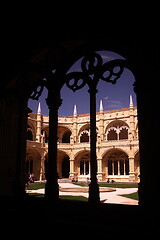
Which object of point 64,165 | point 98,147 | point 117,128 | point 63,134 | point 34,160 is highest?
point 117,128

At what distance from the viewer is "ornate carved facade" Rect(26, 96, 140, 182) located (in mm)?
24797

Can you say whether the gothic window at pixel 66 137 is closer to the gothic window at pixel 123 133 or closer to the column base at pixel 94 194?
the gothic window at pixel 123 133

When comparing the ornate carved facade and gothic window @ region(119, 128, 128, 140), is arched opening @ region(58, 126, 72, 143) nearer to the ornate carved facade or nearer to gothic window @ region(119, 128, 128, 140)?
the ornate carved facade

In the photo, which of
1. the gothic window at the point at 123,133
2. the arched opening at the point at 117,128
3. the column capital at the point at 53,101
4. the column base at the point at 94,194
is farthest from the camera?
the gothic window at the point at 123,133

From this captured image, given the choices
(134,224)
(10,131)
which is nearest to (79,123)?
(10,131)

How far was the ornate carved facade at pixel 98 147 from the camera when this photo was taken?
2480 cm

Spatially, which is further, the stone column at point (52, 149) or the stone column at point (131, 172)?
the stone column at point (131, 172)

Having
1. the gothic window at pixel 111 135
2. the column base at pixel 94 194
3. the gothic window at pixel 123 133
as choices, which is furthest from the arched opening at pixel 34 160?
the column base at pixel 94 194

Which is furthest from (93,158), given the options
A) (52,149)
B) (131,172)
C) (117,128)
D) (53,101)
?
(117,128)

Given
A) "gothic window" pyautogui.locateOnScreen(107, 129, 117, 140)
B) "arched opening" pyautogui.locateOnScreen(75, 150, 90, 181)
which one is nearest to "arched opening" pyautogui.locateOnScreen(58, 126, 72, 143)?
"arched opening" pyautogui.locateOnScreen(75, 150, 90, 181)

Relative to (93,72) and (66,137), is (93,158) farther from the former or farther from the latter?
(66,137)

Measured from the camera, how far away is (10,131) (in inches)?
185

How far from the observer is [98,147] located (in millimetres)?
26266

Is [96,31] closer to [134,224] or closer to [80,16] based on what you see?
[80,16]
